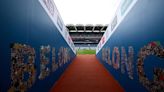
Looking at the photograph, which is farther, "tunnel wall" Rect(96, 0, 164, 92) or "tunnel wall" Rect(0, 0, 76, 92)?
"tunnel wall" Rect(96, 0, 164, 92)

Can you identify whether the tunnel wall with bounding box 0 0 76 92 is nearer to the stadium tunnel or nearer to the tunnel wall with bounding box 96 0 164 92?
the stadium tunnel

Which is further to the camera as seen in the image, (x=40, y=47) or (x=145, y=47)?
(x=40, y=47)

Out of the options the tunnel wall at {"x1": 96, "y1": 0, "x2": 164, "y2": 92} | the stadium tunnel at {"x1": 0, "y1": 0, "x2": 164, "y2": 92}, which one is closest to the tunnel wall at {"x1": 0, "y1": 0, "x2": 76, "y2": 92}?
the stadium tunnel at {"x1": 0, "y1": 0, "x2": 164, "y2": 92}

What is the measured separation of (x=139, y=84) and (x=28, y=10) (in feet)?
7.75

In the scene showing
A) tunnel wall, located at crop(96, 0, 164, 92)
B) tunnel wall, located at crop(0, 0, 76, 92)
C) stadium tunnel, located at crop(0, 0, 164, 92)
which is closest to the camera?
tunnel wall, located at crop(0, 0, 76, 92)

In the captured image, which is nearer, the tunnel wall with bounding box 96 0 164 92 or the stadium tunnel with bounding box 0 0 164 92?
the stadium tunnel with bounding box 0 0 164 92

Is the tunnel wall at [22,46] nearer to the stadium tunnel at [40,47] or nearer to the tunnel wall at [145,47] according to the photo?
the stadium tunnel at [40,47]

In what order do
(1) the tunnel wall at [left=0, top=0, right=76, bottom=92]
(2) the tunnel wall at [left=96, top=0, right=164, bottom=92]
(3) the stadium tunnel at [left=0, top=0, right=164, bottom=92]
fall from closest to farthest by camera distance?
(1) the tunnel wall at [left=0, top=0, right=76, bottom=92], (3) the stadium tunnel at [left=0, top=0, right=164, bottom=92], (2) the tunnel wall at [left=96, top=0, right=164, bottom=92]

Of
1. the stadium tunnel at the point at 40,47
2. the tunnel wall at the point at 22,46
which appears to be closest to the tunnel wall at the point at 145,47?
the stadium tunnel at the point at 40,47

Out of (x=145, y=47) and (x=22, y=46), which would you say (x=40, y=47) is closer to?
(x=22, y=46)

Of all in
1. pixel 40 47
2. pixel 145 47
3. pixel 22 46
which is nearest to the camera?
pixel 22 46

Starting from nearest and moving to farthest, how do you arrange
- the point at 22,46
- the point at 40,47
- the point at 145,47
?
the point at 22,46
the point at 145,47
the point at 40,47

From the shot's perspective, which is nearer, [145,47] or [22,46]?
[22,46]

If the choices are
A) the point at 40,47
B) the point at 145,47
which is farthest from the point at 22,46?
the point at 145,47
